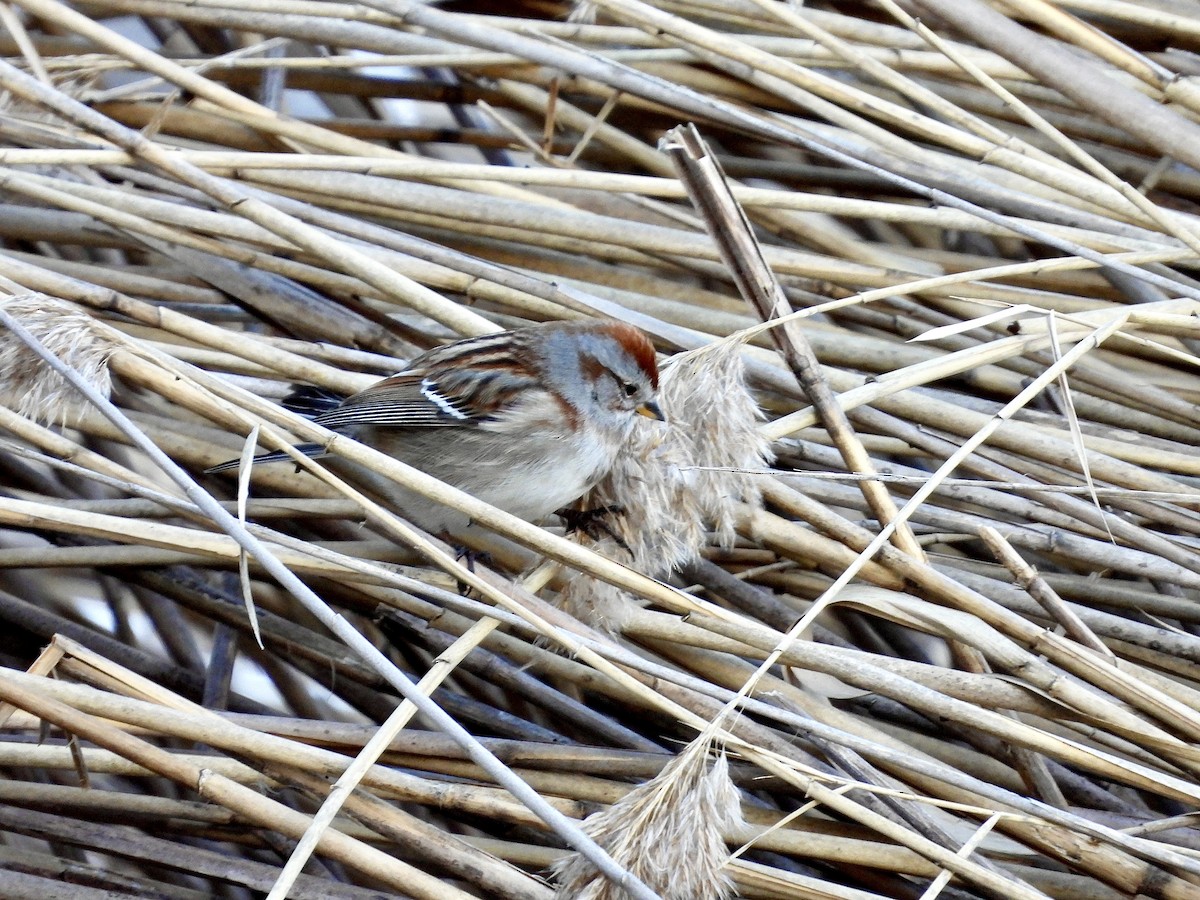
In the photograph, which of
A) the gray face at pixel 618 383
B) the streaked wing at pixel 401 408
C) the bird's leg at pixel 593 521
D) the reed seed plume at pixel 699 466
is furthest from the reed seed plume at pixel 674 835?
the streaked wing at pixel 401 408

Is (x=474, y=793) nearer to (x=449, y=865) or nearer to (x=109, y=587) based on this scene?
(x=449, y=865)

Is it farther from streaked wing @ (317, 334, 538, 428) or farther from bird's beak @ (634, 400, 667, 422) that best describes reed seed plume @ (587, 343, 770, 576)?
streaked wing @ (317, 334, 538, 428)

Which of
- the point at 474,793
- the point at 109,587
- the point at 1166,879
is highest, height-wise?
the point at 109,587

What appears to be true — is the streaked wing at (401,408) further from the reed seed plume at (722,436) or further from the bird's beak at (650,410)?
the reed seed plume at (722,436)

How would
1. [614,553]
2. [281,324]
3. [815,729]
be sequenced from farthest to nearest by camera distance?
[281,324]
[614,553]
[815,729]

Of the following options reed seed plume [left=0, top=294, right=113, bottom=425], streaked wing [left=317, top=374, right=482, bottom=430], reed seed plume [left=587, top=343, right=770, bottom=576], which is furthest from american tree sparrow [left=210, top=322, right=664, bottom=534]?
reed seed plume [left=0, top=294, right=113, bottom=425]

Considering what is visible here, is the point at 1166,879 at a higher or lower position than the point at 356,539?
lower

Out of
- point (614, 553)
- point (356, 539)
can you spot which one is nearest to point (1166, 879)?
point (614, 553)

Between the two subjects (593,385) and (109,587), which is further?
(109,587)
